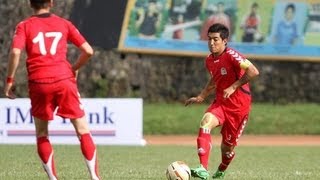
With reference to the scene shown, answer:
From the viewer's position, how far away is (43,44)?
10.1 meters

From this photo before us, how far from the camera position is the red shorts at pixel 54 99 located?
10.1 m

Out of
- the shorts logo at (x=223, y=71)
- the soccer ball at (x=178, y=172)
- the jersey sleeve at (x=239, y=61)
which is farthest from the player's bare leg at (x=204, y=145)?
the jersey sleeve at (x=239, y=61)

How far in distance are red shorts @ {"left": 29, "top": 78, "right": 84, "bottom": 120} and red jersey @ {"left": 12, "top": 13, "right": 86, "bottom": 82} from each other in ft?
0.23

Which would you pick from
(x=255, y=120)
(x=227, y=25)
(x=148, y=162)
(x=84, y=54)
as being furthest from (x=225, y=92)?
(x=227, y=25)

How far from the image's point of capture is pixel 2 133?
22.0 meters

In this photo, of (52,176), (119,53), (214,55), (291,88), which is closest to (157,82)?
(119,53)

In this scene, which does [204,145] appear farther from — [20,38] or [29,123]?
[29,123]

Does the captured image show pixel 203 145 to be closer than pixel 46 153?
No

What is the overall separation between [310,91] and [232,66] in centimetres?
2016

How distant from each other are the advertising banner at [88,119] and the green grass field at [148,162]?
0.86m

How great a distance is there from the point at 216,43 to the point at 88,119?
9.73m

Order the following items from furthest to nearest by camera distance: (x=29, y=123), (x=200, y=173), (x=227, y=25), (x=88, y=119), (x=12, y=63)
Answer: (x=227, y=25)
(x=29, y=123)
(x=88, y=119)
(x=200, y=173)
(x=12, y=63)

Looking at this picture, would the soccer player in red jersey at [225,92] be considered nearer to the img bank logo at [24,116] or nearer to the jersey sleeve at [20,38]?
the jersey sleeve at [20,38]

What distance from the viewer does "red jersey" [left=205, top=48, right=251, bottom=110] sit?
12484 millimetres
